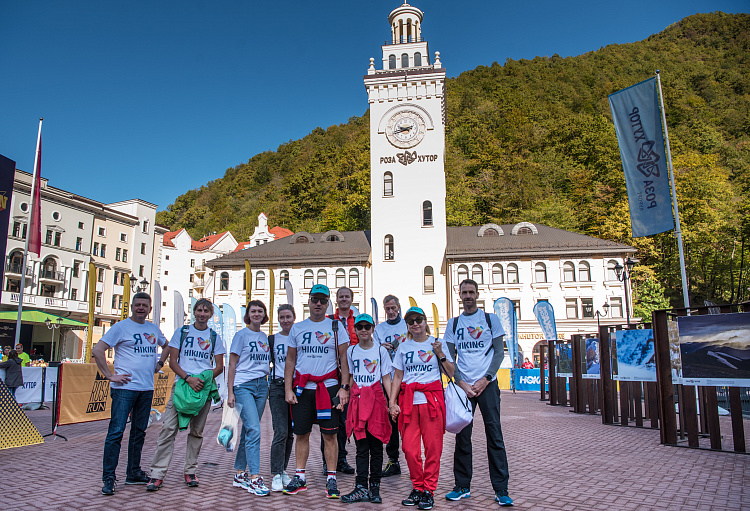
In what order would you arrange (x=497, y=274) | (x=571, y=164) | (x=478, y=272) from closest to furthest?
(x=497, y=274) → (x=478, y=272) → (x=571, y=164)

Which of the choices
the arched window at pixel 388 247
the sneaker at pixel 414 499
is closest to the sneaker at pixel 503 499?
the sneaker at pixel 414 499

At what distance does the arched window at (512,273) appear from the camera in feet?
127

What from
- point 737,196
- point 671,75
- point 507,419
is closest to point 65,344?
point 507,419

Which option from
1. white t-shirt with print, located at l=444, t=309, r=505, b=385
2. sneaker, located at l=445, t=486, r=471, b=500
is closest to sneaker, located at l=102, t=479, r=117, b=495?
sneaker, located at l=445, t=486, r=471, b=500

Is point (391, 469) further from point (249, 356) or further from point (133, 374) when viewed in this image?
point (133, 374)

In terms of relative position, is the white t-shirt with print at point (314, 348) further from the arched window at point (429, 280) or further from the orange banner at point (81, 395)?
the arched window at point (429, 280)

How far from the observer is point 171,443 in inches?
245

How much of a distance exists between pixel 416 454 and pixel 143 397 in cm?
337

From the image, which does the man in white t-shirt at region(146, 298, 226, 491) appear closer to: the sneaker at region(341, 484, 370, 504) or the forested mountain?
the sneaker at region(341, 484, 370, 504)

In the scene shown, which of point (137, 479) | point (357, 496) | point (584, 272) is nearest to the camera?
point (357, 496)

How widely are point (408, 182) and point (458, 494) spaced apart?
36163 mm

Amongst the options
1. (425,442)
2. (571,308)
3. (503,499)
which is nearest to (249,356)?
(425,442)

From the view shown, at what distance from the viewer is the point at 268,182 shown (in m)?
101

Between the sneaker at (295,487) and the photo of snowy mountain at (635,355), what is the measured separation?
332 inches
